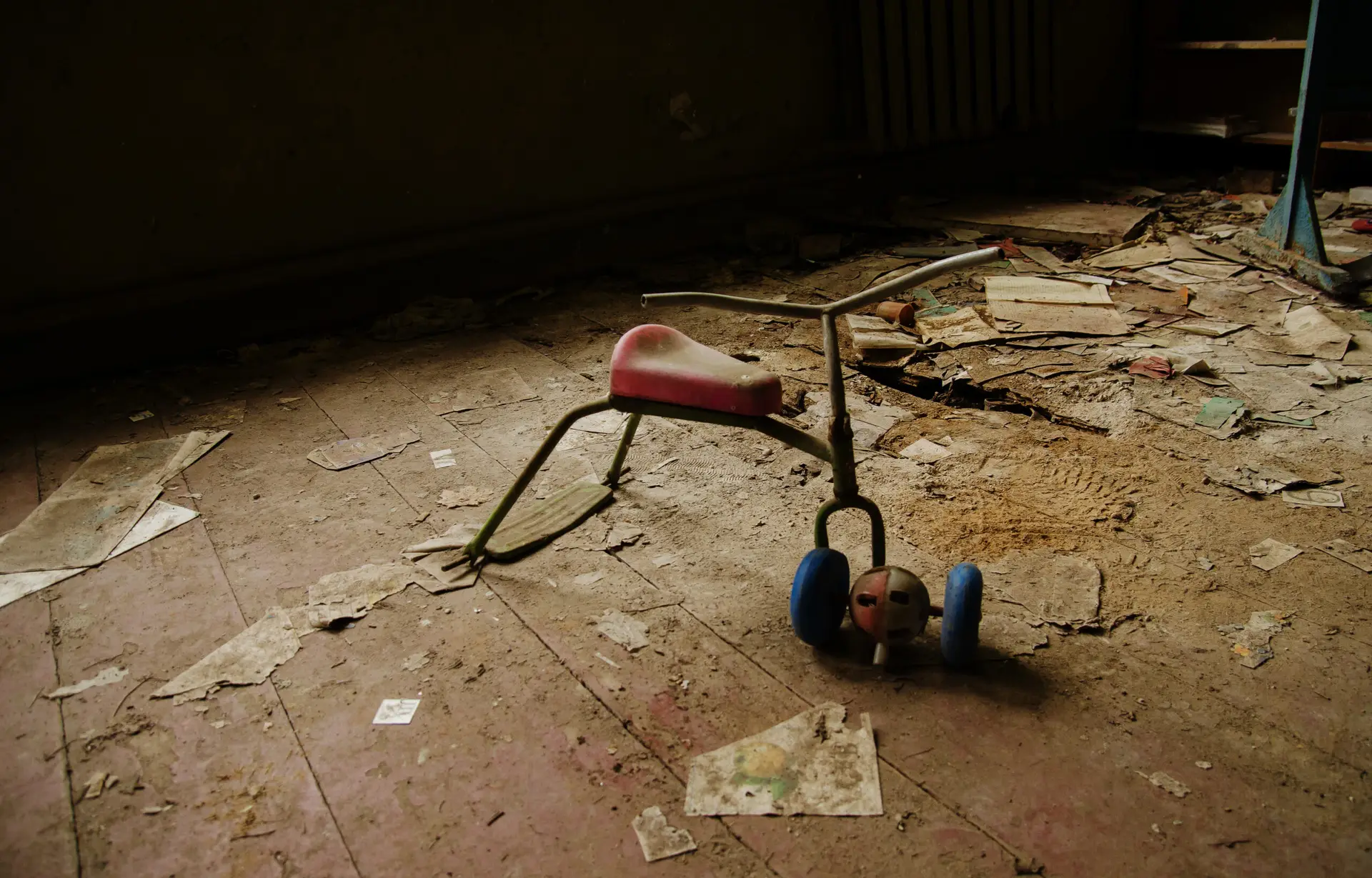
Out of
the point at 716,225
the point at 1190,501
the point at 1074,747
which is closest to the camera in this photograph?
the point at 1074,747

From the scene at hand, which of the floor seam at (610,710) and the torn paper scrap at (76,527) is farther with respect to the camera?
the torn paper scrap at (76,527)

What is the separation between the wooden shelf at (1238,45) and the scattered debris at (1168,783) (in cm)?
501

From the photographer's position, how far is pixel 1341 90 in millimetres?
3791

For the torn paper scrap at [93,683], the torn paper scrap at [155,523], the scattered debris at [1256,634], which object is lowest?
the scattered debris at [1256,634]

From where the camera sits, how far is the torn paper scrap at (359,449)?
2.83 metres

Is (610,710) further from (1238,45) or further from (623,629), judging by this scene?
(1238,45)

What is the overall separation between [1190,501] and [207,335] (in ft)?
11.8

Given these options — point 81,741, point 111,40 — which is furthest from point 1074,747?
point 111,40

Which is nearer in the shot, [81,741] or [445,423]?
[81,741]

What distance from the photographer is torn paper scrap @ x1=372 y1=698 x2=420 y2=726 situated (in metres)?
1.75

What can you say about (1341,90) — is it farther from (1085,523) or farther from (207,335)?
(207,335)

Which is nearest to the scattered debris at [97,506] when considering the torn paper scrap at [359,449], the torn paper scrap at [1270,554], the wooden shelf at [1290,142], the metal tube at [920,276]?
the torn paper scrap at [359,449]

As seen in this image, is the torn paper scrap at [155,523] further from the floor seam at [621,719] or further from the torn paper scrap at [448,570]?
the floor seam at [621,719]

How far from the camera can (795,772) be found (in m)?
1.55
